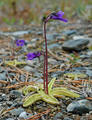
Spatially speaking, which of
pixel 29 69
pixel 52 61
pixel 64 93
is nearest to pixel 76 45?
pixel 52 61

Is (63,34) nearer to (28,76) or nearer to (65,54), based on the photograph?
(65,54)

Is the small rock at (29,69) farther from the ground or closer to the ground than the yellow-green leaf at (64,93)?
closer to the ground

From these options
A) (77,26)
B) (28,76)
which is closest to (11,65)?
(28,76)

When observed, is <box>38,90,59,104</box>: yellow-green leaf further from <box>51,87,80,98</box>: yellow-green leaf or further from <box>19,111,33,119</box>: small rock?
<box>19,111,33,119</box>: small rock

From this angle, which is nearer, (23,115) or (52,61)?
(23,115)

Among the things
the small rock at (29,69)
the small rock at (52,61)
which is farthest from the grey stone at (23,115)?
the small rock at (52,61)

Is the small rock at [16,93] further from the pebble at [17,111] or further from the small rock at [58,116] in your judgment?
the small rock at [58,116]

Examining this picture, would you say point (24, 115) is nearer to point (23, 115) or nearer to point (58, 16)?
point (23, 115)

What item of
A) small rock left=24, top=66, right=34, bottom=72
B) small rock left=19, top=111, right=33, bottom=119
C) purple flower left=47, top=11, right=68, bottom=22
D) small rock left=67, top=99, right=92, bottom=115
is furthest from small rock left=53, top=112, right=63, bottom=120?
small rock left=24, top=66, right=34, bottom=72
